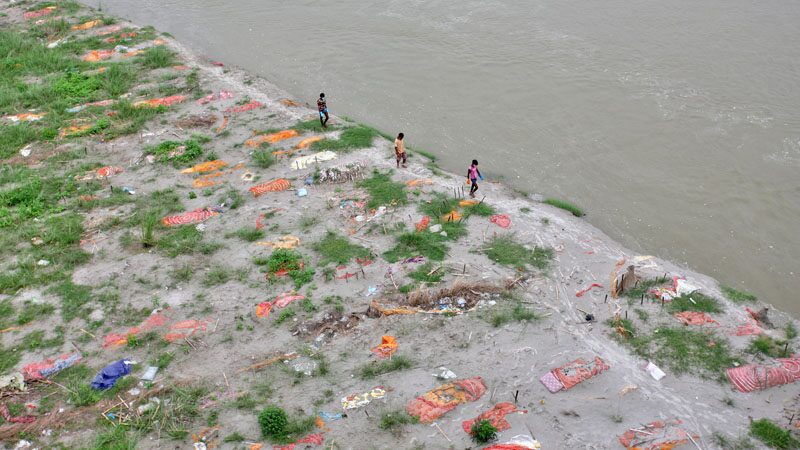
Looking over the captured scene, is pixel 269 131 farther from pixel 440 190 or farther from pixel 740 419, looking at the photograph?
pixel 740 419

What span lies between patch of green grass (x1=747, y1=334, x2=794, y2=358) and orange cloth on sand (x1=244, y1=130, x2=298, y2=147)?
34.9 ft

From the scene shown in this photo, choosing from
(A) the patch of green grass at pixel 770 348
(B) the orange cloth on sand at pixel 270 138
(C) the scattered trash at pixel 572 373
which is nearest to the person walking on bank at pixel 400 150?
(B) the orange cloth on sand at pixel 270 138

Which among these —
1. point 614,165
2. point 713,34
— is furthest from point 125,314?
point 713,34

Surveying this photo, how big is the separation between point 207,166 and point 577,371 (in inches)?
375

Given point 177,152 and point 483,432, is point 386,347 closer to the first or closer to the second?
point 483,432

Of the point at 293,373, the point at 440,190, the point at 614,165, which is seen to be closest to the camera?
the point at 293,373

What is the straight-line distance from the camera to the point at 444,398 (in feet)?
25.8

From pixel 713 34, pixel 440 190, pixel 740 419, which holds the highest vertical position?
pixel 713 34

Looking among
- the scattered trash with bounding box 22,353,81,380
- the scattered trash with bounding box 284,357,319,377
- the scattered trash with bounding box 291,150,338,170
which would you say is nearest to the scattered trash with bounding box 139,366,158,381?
the scattered trash with bounding box 22,353,81,380

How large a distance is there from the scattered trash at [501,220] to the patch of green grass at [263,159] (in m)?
5.35

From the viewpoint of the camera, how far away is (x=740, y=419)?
7.39 m

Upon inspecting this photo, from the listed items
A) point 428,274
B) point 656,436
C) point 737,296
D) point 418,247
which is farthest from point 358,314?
point 737,296

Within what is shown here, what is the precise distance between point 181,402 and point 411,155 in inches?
309

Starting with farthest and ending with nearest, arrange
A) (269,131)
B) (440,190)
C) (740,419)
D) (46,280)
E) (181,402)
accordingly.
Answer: (269,131) < (440,190) < (46,280) < (181,402) < (740,419)
